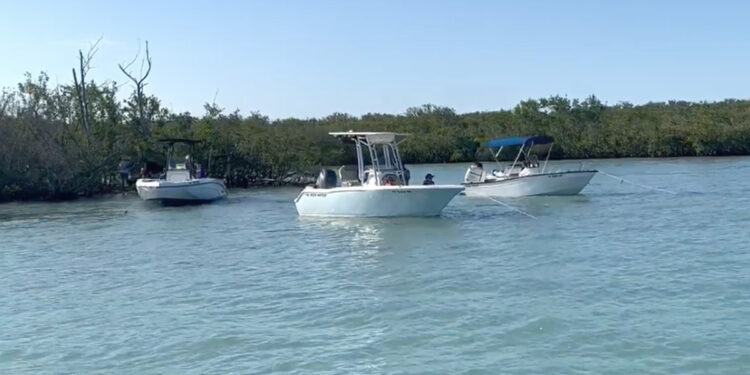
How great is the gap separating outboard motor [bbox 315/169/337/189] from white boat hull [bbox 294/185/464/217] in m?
0.45

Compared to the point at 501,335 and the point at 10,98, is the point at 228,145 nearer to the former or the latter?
the point at 10,98

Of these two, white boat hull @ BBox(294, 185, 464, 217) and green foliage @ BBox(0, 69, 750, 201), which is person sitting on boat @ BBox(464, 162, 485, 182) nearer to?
white boat hull @ BBox(294, 185, 464, 217)

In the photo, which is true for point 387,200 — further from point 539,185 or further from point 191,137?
point 191,137

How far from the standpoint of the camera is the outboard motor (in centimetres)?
2538

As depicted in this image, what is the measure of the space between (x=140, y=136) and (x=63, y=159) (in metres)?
6.30

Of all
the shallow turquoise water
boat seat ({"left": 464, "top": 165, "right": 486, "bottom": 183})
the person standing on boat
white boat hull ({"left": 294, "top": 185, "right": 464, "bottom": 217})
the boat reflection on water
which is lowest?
the shallow turquoise water

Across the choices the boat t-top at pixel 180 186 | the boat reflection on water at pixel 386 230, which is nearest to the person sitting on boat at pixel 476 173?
the boat reflection on water at pixel 386 230

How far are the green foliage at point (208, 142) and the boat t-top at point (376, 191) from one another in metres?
13.7

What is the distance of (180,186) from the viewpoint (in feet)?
100

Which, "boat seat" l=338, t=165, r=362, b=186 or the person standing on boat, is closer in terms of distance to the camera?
"boat seat" l=338, t=165, r=362, b=186

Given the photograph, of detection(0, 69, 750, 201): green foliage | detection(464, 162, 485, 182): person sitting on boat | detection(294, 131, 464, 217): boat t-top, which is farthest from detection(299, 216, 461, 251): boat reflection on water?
detection(0, 69, 750, 201): green foliage

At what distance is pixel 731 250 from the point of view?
1731 cm

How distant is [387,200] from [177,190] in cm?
976

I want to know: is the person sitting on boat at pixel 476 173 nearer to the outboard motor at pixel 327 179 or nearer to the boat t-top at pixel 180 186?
the outboard motor at pixel 327 179
